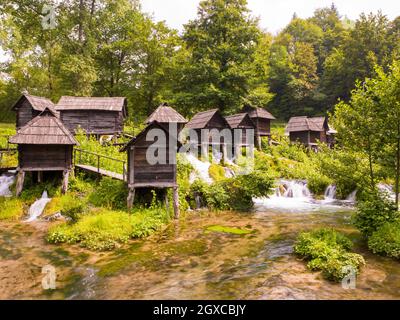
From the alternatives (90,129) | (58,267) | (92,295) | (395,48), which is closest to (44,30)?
(90,129)

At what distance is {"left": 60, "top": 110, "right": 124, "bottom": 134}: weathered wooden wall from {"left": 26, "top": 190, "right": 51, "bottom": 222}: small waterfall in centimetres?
1215

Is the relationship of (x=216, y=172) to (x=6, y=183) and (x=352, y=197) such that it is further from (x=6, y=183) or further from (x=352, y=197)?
(x=6, y=183)

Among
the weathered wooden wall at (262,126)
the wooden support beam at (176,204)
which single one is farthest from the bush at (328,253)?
the weathered wooden wall at (262,126)

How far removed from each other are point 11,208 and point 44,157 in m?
3.21

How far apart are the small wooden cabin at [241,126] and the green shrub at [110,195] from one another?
14.8 meters

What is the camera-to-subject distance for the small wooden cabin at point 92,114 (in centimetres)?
2864

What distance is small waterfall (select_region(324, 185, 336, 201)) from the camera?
78.6 ft

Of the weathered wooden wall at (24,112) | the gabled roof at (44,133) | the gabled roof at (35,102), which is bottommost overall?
the gabled roof at (44,133)

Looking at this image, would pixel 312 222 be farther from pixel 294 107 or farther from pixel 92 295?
pixel 294 107

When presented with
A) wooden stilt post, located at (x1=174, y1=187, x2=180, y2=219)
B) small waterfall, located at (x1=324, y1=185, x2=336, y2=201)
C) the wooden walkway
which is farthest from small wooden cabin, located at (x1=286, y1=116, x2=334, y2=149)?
the wooden walkway

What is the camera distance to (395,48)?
47312 millimetres

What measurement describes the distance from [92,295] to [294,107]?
55.2m

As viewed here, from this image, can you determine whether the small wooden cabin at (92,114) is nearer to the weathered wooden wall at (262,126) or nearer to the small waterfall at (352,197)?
the weathered wooden wall at (262,126)
